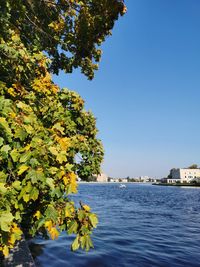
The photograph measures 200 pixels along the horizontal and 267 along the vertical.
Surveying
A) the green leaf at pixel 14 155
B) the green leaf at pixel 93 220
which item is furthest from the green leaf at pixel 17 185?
the green leaf at pixel 93 220

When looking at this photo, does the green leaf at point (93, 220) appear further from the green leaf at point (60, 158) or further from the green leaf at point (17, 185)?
the green leaf at point (17, 185)

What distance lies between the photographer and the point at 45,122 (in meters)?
6.81

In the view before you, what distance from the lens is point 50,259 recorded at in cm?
1465

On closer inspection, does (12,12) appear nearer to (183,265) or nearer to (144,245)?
(183,265)

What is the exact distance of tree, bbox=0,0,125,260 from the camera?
4.70 metres

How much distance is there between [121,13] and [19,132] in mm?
6270

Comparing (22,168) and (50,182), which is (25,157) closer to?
(22,168)

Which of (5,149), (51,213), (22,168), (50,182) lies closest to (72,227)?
(51,213)

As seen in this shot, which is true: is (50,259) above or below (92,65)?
below

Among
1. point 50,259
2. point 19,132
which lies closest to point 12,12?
point 19,132

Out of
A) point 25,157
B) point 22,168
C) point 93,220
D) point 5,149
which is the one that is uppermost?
point 5,149

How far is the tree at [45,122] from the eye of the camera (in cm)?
470

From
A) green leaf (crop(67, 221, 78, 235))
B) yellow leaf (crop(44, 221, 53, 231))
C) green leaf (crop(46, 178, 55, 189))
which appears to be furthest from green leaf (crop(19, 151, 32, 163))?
green leaf (crop(67, 221, 78, 235))

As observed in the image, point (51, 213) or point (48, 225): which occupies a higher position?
point (51, 213)
